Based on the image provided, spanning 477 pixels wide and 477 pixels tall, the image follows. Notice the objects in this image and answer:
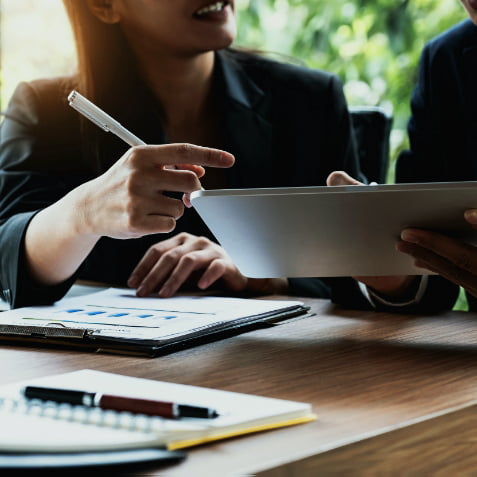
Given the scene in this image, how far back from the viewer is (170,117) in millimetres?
1918

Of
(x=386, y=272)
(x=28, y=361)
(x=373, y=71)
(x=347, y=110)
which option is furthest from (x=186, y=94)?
(x=373, y=71)

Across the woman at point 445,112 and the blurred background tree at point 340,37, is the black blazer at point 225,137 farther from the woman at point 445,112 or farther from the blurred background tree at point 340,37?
the blurred background tree at point 340,37

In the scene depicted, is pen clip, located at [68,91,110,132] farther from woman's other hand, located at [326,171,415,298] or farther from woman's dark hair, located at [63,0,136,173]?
woman's dark hair, located at [63,0,136,173]

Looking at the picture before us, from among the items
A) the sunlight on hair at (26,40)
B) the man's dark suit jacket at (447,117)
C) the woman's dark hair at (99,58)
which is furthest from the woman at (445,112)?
the sunlight on hair at (26,40)

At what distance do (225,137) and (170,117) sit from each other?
0.15 metres

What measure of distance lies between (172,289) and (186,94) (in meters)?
0.66

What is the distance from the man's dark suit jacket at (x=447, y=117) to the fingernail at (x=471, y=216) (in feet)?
2.54

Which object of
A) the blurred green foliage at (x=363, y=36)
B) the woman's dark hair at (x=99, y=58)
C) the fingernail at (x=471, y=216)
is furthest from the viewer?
the blurred green foliage at (x=363, y=36)

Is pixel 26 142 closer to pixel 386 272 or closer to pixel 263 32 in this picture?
pixel 386 272

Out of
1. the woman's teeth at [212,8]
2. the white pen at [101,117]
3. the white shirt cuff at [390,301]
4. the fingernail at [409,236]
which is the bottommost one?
the white shirt cuff at [390,301]

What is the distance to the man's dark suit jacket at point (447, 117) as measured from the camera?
1.79 m

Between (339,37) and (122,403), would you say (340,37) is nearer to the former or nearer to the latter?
(339,37)

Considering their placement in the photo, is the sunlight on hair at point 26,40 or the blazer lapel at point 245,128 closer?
the blazer lapel at point 245,128

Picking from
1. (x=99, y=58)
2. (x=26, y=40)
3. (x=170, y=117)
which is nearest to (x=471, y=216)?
(x=170, y=117)
